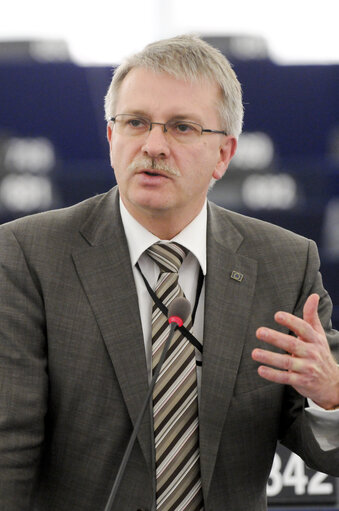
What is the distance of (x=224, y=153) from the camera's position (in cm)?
204

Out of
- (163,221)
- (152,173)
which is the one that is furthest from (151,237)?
(152,173)

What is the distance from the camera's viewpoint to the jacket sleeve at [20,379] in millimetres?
1627

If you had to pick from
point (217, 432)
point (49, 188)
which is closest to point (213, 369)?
point (217, 432)

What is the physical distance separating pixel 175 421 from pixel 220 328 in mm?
251

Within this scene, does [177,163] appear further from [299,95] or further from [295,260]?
[299,95]

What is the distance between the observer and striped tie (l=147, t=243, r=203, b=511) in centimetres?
171

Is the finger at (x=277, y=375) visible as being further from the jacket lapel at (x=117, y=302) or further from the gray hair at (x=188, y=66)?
the gray hair at (x=188, y=66)

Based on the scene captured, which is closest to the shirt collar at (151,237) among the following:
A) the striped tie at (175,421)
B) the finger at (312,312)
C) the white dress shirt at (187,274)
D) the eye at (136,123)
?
the white dress shirt at (187,274)

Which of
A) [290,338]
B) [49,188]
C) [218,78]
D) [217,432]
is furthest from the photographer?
[49,188]

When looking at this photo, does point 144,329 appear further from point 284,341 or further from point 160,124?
point 160,124

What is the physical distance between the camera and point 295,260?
197cm

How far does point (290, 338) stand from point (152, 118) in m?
0.63

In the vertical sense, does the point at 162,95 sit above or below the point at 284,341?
above

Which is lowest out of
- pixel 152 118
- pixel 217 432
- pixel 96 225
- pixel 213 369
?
pixel 217 432
